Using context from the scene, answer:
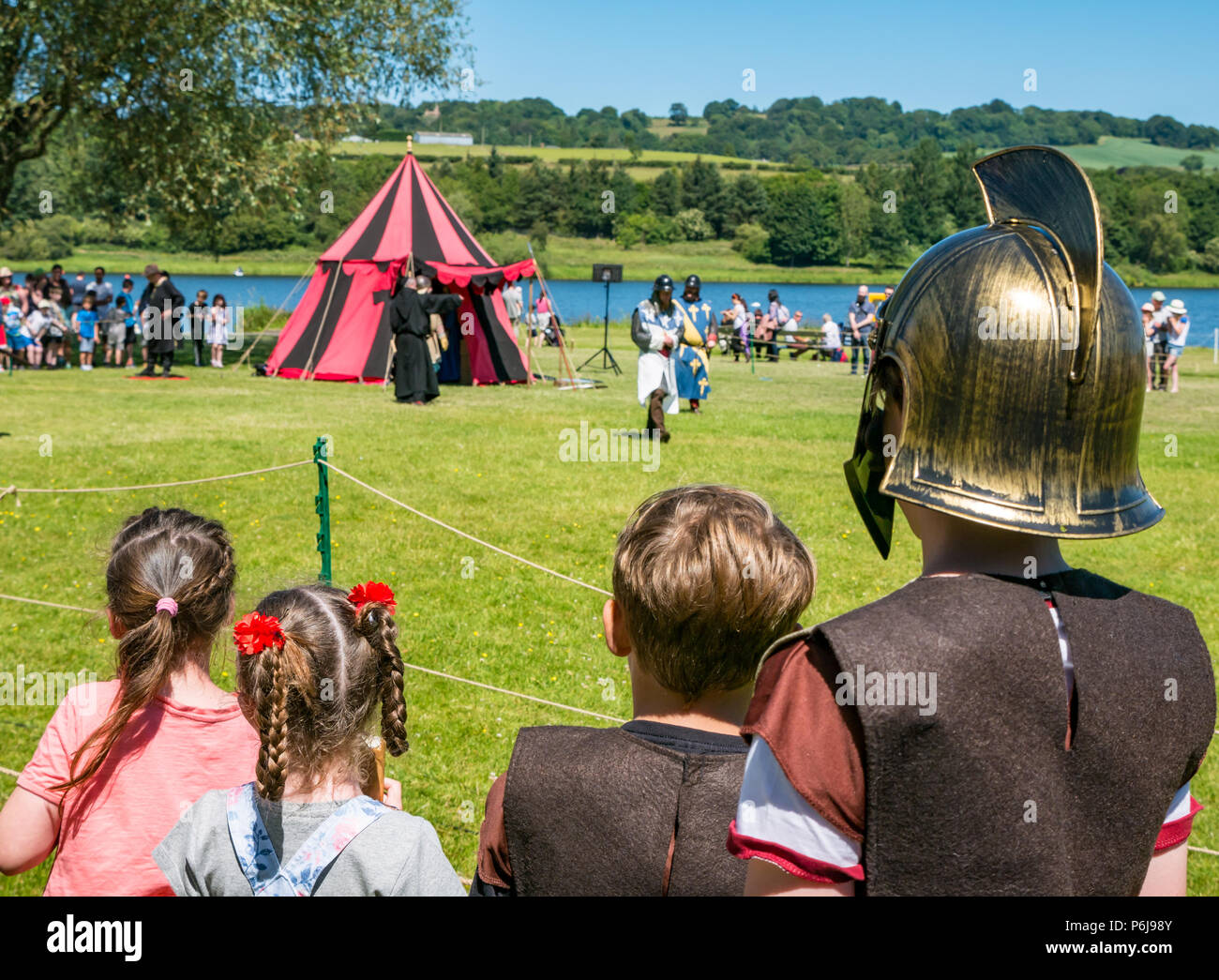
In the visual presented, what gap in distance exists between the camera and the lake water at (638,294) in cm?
4775

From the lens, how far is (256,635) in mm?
2143

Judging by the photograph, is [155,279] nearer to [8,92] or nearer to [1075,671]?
[8,92]

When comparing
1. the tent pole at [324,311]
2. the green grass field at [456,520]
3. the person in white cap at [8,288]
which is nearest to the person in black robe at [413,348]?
the green grass field at [456,520]

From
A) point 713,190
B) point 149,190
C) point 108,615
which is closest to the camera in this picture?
point 108,615

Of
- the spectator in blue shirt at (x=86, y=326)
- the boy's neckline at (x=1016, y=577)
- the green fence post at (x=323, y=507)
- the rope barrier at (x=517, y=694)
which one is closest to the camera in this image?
the boy's neckline at (x=1016, y=577)

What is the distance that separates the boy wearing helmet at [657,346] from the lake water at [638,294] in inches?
946

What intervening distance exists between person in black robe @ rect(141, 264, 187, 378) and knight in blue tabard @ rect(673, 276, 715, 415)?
8525 millimetres

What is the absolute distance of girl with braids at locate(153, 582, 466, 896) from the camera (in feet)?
6.81

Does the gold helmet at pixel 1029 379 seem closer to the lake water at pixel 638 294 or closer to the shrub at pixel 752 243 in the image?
the lake water at pixel 638 294

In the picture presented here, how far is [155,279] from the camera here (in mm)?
18703

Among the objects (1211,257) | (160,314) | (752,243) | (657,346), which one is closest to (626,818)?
(657,346)

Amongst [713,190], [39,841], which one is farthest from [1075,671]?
[713,190]

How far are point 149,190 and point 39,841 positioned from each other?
844 inches

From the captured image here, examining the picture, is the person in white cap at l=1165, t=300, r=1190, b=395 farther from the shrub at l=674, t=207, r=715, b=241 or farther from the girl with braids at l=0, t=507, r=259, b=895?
the shrub at l=674, t=207, r=715, b=241
